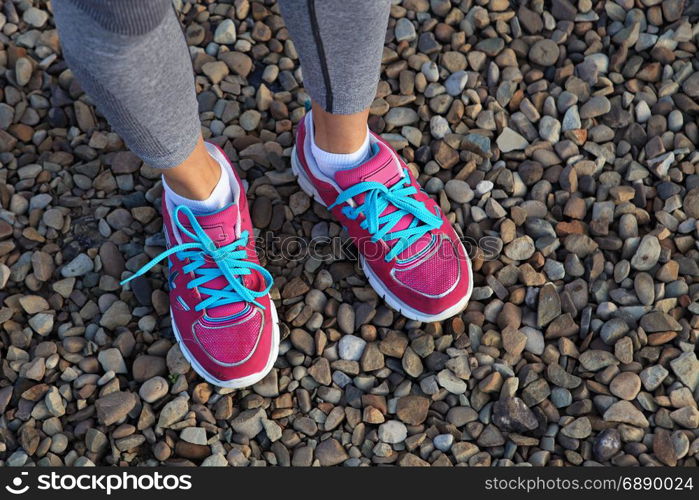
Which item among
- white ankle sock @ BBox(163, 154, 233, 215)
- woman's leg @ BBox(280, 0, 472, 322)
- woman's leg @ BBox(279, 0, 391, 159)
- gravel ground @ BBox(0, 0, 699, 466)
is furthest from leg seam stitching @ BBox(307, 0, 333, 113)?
gravel ground @ BBox(0, 0, 699, 466)

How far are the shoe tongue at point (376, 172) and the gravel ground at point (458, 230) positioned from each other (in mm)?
215

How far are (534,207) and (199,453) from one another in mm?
1052

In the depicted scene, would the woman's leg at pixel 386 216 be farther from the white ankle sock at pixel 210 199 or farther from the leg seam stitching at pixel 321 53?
the white ankle sock at pixel 210 199

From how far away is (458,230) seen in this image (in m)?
1.82

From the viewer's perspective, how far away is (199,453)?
62.0 inches

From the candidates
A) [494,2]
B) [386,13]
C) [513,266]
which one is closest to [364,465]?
[513,266]

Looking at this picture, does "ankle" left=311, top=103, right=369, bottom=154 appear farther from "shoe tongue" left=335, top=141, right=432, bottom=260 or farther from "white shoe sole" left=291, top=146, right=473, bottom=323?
"white shoe sole" left=291, top=146, right=473, bottom=323

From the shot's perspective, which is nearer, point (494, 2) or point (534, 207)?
point (534, 207)

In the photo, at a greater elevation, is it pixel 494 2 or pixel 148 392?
pixel 494 2

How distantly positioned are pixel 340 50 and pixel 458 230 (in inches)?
28.5

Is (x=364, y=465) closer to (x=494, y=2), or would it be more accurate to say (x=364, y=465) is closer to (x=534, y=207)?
(x=534, y=207)

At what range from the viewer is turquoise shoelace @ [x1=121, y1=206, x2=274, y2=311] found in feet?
5.16

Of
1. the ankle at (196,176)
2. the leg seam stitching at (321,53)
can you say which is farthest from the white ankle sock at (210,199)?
the leg seam stitching at (321,53)

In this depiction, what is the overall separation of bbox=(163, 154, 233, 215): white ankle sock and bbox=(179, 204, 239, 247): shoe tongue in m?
0.02
